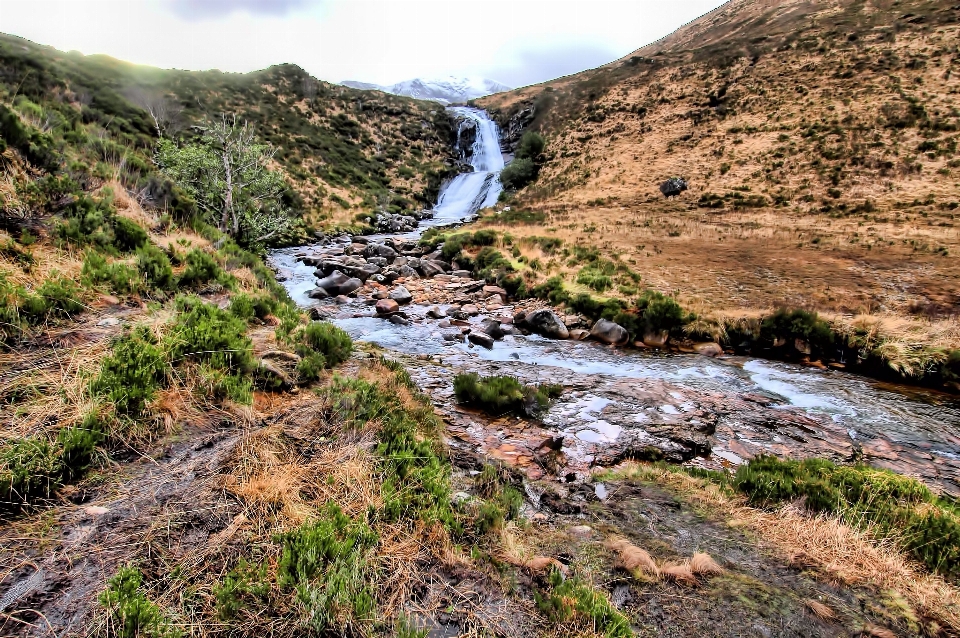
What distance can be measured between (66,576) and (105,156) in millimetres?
11419

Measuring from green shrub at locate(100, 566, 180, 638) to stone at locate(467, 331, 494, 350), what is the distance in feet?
31.8

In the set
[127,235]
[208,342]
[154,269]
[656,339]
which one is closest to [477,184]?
[656,339]

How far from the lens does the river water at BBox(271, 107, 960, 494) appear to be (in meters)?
6.75

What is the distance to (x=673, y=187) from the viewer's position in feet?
105

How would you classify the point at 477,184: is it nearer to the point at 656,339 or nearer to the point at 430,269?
the point at 430,269

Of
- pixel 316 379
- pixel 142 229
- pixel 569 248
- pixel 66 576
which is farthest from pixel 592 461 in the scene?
pixel 569 248

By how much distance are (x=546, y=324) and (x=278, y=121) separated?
4566 cm

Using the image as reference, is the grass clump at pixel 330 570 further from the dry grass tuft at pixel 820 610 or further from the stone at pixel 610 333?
the stone at pixel 610 333

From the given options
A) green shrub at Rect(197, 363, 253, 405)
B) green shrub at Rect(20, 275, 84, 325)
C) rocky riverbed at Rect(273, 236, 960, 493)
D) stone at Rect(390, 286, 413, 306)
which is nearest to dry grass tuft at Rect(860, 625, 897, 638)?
rocky riverbed at Rect(273, 236, 960, 493)

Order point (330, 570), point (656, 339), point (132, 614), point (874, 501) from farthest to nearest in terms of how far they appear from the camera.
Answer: point (656, 339) < point (874, 501) < point (330, 570) < point (132, 614)

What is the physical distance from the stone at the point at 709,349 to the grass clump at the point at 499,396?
5858 mm

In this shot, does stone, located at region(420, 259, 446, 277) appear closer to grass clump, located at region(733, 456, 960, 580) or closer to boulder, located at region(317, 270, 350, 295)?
boulder, located at region(317, 270, 350, 295)

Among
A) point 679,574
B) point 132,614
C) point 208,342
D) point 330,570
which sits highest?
point 208,342

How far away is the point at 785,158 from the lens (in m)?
31.0
